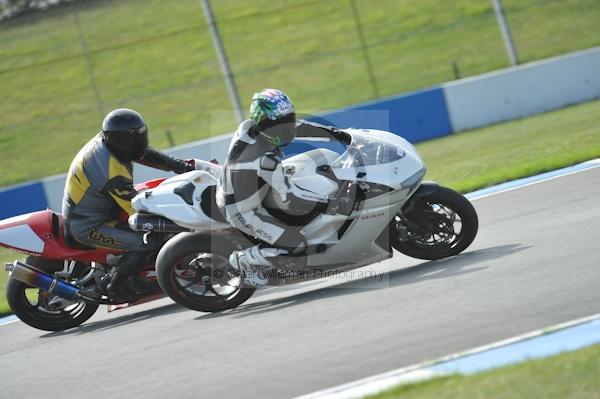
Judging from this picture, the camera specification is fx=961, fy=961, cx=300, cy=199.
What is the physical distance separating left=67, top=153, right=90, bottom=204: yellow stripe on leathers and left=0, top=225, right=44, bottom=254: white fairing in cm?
47

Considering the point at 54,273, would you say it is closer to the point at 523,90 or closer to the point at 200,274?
the point at 200,274

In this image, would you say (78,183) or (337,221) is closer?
(337,221)

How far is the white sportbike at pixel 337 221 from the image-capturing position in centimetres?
730

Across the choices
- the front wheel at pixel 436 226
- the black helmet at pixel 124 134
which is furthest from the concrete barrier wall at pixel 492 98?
the front wheel at pixel 436 226

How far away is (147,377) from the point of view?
6.18m

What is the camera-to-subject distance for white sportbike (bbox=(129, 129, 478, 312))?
730 cm

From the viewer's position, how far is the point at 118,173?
27.2 feet

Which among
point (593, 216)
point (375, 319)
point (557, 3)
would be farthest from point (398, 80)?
point (375, 319)

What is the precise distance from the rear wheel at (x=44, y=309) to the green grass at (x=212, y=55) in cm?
998

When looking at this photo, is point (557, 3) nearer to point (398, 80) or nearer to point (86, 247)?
point (398, 80)

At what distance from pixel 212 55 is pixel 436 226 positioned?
1771 cm

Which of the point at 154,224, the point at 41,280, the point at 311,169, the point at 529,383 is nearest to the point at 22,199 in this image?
the point at 41,280

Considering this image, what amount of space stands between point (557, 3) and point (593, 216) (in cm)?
1849

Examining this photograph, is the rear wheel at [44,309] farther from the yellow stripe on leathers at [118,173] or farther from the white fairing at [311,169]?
the white fairing at [311,169]
